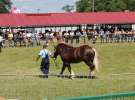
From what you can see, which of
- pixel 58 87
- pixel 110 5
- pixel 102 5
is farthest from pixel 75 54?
pixel 102 5

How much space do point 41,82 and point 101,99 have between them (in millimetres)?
11267

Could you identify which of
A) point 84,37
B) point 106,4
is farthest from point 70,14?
point 106,4

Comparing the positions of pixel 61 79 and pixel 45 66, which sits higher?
pixel 45 66

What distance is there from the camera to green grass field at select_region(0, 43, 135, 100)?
Result: 57.5 feet

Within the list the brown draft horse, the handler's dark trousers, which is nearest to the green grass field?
the brown draft horse

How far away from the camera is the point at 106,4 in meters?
122

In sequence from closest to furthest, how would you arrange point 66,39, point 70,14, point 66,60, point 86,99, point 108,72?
1. point 86,99
2. point 66,60
3. point 108,72
4. point 66,39
5. point 70,14

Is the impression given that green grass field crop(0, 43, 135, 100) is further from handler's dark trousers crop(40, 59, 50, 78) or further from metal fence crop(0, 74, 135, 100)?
handler's dark trousers crop(40, 59, 50, 78)

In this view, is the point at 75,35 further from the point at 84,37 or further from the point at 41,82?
the point at 41,82

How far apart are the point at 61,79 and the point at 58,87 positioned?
3.38 m

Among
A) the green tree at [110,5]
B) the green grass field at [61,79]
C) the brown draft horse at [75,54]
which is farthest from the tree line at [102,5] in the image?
the brown draft horse at [75,54]

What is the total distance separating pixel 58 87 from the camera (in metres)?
19.2

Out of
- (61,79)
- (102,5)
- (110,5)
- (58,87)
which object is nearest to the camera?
(58,87)

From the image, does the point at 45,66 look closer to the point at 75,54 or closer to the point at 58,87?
the point at 75,54
